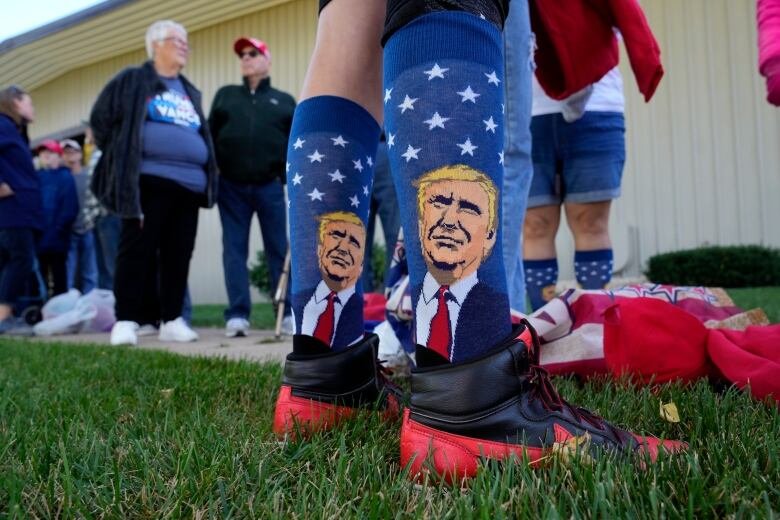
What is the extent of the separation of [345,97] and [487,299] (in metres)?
0.52

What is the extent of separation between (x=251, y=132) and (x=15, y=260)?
2341 millimetres

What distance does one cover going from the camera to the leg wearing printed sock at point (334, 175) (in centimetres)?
111

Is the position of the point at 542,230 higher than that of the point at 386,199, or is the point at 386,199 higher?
the point at 386,199

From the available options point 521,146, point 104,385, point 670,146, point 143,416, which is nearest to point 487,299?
point 143,416

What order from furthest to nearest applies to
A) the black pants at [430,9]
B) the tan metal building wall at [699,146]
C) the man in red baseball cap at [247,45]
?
1. the tan metal building wall at [699,146]
2. the man in red baseball cap at [247,45]
3. the black pants at [430,9]

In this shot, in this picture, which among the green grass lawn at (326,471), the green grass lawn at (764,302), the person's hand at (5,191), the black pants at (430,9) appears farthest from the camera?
the person's hand at (5,191)

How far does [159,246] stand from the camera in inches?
154

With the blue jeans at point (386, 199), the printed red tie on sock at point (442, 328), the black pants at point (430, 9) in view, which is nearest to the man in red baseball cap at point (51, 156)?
the blue jeans at point (386, 199)

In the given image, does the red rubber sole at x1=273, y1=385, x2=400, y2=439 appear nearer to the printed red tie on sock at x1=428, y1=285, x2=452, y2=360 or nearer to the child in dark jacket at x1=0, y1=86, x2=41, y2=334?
the printed red tie on sock at x1=428, y1=285, x2=452, y2=360

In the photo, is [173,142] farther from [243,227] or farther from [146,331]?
[146,331]

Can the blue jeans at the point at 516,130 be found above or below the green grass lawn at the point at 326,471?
above

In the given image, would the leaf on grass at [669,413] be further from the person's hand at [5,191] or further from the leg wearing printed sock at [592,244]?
the person's hand at [5,191]

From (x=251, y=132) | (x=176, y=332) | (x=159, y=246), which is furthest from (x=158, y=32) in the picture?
(x=176, y=332)

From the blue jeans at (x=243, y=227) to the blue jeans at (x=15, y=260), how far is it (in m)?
1.83
